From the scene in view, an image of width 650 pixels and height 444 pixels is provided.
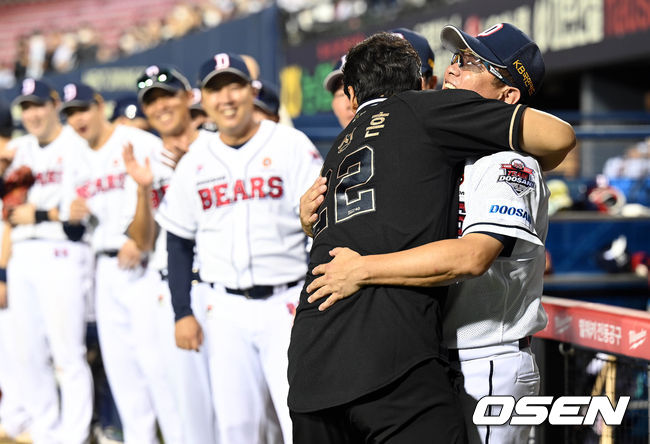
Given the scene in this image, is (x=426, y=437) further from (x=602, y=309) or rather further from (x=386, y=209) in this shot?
(x=602, y=309)

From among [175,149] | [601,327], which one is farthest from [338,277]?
[175,149]

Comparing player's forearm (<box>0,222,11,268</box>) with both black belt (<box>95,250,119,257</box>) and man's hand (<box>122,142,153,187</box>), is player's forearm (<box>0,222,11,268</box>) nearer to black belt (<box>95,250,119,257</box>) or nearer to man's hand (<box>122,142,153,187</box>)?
black belt (<box>95,250,119,257</box>)

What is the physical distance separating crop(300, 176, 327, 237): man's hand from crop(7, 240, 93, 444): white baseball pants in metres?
3.15

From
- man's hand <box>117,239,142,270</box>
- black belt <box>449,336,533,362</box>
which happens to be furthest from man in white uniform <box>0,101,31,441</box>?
black belt <box>449,336,533,362</box>

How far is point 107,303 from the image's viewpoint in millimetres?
5039

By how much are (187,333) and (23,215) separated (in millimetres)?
2261

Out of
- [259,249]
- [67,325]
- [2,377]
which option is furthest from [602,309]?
[2,377]

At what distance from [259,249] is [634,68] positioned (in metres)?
9.66

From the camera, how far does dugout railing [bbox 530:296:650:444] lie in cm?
304

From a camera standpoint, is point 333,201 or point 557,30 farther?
point 557,30

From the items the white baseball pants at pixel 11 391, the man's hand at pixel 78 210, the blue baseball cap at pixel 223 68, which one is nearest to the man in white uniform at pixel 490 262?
the blue baseball cap at pixel 223 68

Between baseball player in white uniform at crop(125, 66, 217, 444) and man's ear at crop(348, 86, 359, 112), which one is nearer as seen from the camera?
man's ear at crop(348, 86, 359, 112)

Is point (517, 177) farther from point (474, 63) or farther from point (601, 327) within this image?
point (601, 327)

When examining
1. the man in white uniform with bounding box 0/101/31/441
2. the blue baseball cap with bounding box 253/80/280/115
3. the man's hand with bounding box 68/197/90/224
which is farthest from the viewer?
the man in white uniform with bounding box 0/101/31/441
